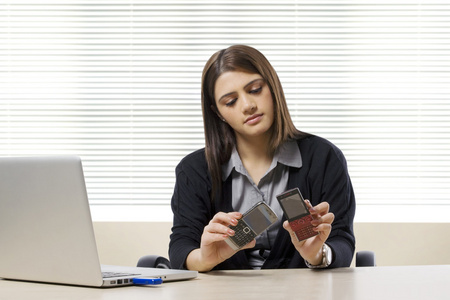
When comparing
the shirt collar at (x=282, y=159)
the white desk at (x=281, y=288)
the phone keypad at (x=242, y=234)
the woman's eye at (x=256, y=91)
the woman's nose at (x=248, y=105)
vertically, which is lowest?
the white desk at (x=281, y=288)

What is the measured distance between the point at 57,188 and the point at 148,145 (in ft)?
6.21

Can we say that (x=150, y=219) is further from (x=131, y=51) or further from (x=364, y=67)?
(x=364, y=67)

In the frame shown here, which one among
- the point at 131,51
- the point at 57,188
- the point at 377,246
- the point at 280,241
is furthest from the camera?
the point at 131,51

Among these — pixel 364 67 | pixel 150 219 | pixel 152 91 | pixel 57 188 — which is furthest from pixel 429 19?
pixel 57 188

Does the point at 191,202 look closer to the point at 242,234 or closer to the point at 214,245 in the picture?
the point at 214,245

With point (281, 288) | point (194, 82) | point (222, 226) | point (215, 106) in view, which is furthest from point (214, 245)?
point (194, 82)

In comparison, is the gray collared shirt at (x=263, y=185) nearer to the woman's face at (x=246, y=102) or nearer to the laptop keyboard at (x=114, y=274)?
the woman's face at (x=246, y=102)

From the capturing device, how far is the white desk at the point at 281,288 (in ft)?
3.28

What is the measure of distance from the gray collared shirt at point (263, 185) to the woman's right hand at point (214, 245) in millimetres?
310

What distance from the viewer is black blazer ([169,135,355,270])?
1650 millimetres

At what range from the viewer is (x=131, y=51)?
2902 mm

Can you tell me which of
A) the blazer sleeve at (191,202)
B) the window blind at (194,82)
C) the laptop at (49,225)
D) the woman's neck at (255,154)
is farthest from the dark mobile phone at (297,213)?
the window blind at (194,82)

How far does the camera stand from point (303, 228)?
1266 millimetres

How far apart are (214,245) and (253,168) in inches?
17.8
